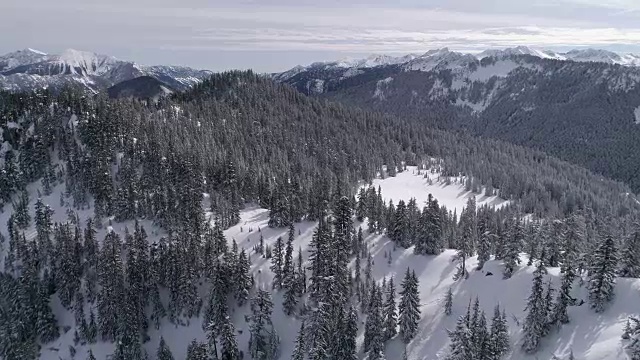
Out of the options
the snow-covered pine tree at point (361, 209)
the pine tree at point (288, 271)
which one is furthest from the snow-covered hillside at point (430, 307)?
the snow-covered pine tree at point (361, 209)

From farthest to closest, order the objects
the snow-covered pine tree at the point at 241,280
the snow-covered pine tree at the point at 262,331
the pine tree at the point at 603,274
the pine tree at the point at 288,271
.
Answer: the snow-covered pine tree at the point at 241,280, the pine tree at the point at 288,271, the snow-covered pine tree at the point at 262,331, the pine tree at the point at 603,274

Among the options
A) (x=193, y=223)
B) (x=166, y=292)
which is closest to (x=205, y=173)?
(x=193, y=223)

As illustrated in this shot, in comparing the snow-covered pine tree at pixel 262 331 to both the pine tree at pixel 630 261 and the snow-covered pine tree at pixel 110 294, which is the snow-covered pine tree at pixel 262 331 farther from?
the pine tree at pixel 630 261

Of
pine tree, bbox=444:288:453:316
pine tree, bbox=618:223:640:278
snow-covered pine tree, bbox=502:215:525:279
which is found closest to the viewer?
pine tree, bbox=618:223:640:278

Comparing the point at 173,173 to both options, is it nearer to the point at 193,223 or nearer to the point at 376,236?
the point at 193,223

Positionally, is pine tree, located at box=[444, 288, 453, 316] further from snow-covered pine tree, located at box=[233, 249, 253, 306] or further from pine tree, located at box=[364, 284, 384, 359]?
snow-covered pine tree, located at box=[233, 249, 253, 306]

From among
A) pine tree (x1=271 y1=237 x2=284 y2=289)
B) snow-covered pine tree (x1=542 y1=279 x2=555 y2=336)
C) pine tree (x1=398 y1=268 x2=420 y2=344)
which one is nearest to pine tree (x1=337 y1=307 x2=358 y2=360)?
pine tree (x1=398 y1=268 x2=420 y2=344)
